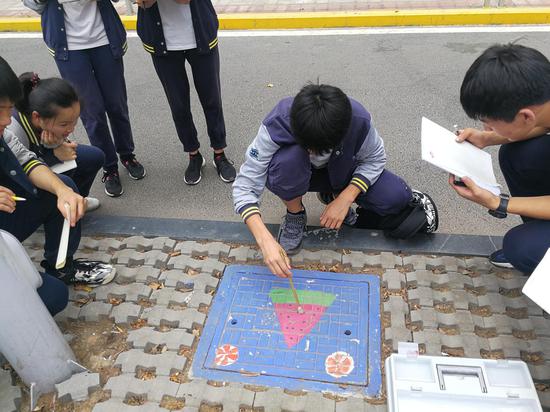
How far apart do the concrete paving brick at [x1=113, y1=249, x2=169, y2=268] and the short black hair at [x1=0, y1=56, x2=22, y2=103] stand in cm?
92

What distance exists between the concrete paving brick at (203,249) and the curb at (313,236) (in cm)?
5

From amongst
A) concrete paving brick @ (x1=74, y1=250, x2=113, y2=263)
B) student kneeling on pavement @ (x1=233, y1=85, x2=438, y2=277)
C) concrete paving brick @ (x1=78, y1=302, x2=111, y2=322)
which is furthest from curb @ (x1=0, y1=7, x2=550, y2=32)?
concrete paving brick @ (x1=78, y1=302, x2=111, y2=322)

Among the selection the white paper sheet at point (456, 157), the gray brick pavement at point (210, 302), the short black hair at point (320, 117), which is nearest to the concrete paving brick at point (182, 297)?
the gray brick pavement at point (210, 302)

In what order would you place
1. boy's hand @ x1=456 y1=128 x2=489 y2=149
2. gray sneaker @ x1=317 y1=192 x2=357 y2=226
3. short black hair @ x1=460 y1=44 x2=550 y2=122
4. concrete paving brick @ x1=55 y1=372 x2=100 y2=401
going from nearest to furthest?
short black hair @ x1=460 y1=44 x2=550 y2=122 → concrete paving brick @ x1=55 y1=372 x2=100 y2=401 → boy's hand @ x1=456 y1=128 x2=489 y2=149 → gray sneaker @ x1=317 y1=192 x2=357 y2=226

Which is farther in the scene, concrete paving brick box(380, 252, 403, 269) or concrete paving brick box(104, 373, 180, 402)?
concrete paving brick box(380, 252, 403, 269)

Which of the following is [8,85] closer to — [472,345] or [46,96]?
[46,96]

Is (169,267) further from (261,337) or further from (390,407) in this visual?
(390,407)

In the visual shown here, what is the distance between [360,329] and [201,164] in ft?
5.30

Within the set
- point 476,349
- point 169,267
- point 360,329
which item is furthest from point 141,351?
point 476,349

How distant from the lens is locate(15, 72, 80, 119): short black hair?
2.08 m

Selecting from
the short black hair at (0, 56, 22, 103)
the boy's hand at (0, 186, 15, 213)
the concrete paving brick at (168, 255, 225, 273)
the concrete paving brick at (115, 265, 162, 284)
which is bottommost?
the concrete paving brick at (168, 255, 225, 273)

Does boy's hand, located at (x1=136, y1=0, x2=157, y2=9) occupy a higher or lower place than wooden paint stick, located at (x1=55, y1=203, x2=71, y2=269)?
higher

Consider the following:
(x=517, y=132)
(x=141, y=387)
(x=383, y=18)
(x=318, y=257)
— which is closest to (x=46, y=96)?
(x=141, y=387)

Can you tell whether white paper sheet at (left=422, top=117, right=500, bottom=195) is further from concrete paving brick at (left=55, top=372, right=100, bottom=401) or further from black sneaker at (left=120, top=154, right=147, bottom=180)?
black sneaker at (left=120, top=154, right=147, bottom=180)
